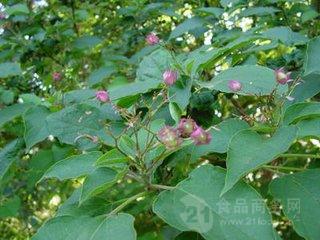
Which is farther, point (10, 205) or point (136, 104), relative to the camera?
point (10, 205)

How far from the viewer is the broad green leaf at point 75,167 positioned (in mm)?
993

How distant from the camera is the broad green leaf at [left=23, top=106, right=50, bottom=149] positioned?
1.31 meters

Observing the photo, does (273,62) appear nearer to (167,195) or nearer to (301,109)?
(301,109)

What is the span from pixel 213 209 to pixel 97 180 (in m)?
0.23

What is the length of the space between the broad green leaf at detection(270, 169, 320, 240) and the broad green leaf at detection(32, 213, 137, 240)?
27cm

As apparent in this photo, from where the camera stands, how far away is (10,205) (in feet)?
7.14

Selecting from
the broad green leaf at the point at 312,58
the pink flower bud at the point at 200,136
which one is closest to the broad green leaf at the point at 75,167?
the pink flower bud at the point at 200,136

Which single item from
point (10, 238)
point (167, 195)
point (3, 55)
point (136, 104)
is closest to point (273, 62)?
point (136, 104)

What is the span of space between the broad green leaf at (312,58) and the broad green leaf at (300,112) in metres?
0.15

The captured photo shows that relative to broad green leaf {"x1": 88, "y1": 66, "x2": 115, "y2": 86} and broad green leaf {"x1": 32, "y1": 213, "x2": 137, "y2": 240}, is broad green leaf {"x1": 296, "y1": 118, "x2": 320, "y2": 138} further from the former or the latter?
broad green leaf {"x1": 88, "y1": 66, "x2": 115, "y2": 86}

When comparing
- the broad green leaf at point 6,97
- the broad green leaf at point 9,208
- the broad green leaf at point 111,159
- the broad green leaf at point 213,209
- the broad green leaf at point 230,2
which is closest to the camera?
the broad green leaf at point 213,209

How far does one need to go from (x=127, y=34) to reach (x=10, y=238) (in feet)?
5.02

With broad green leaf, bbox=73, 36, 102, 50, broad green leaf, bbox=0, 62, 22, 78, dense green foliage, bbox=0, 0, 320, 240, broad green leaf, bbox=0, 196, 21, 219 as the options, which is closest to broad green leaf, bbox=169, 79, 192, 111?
dense green foliage, bbox=0, 0, 320, 240

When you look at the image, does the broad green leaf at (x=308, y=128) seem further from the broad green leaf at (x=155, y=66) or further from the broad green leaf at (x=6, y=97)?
the broad green leaf at (x=6, y=97)
